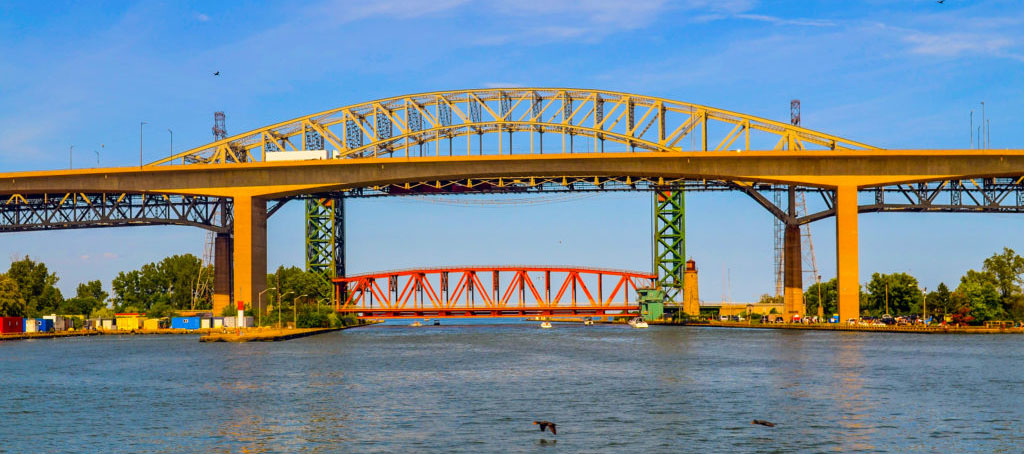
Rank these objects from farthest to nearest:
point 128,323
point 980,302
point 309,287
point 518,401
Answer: point 309,287 → point 128,323 → point 980,302 → point 518,401

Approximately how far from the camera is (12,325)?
422 feet

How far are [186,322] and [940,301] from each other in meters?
97.6

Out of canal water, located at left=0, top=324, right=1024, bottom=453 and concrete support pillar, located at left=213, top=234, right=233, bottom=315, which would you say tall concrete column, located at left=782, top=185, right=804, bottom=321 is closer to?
canal water, located at left=0, top=324, right=1024, bottom=453

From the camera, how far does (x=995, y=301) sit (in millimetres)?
138000

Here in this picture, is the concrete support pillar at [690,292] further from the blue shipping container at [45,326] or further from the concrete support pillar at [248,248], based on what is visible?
the blue shipping container at [45,326]

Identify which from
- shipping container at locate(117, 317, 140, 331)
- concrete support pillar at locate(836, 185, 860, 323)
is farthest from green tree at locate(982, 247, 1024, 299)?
shipping container at locate(117, 317, 140, 331)

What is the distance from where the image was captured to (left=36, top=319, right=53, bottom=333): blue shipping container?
135 metres

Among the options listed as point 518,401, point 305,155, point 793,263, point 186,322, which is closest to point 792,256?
point 793,263

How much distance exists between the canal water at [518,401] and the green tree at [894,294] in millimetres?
77457

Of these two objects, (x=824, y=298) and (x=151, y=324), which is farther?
(x=824, y=298)

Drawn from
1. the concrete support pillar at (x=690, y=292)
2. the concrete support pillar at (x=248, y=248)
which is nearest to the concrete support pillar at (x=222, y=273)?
the concrete support pillar at (x=248, y=248)

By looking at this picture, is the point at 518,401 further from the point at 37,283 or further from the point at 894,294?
the point at 37,283

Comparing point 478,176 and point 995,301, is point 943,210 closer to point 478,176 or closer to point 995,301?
point 995,301

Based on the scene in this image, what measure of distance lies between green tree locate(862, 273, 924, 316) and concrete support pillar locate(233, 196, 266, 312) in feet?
295
